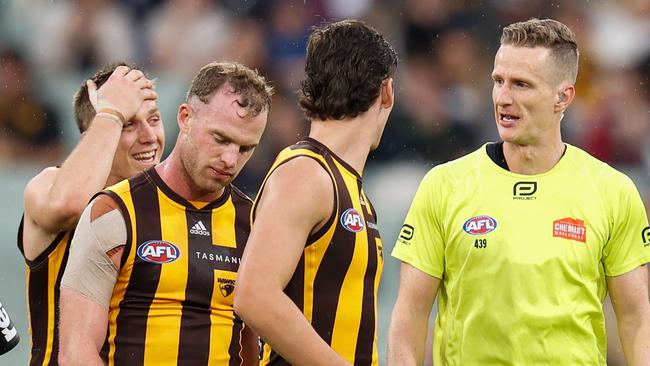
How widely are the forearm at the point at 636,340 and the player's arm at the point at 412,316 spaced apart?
2.30 ft

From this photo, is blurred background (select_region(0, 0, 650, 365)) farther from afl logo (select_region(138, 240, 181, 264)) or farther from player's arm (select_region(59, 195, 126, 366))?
player's arm (select_region(59, 195, 126, 366))

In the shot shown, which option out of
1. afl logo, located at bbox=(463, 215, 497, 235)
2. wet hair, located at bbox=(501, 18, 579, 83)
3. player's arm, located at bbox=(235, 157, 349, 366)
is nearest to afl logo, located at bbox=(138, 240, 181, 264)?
player's arm, located at bbox=(235, 157, 349, 366)

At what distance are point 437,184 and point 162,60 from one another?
485cm

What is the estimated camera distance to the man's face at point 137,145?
15.4 ft

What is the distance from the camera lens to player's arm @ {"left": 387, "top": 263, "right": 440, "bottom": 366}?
14.0ft

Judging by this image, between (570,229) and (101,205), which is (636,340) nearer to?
(570,229)

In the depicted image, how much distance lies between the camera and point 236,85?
4238 mm

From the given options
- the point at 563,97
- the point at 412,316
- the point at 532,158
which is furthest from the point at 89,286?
the point at 563,97

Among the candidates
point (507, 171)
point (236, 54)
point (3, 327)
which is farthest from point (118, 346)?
point (236, 54)

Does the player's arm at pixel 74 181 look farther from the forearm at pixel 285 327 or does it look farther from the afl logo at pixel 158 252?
the forearm at pixel 285 327

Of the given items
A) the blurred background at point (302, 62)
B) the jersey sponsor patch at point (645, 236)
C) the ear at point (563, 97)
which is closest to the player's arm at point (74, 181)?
the ear at point (563, 97)

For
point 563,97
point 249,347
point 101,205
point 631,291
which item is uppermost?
point 563,97

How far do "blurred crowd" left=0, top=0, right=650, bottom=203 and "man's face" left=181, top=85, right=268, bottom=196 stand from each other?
402 centimetres

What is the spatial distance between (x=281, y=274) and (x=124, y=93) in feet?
4.70
